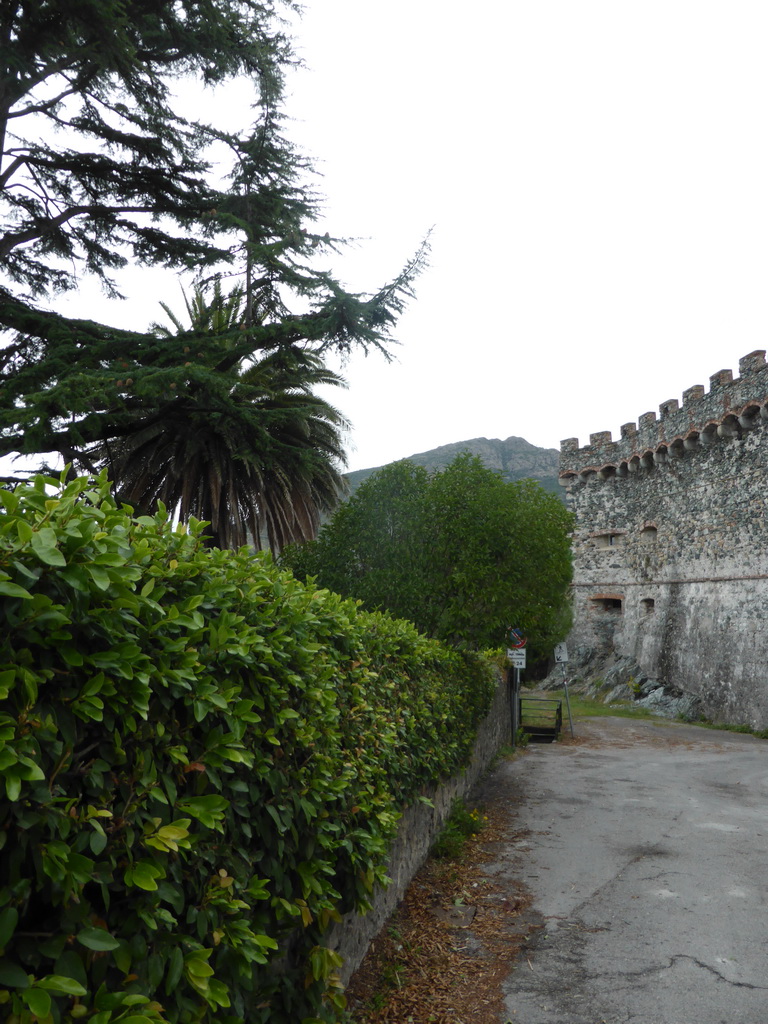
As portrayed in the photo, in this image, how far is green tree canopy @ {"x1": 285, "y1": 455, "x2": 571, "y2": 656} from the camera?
10.2 metres

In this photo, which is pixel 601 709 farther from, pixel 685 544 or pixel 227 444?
pixel 227 444

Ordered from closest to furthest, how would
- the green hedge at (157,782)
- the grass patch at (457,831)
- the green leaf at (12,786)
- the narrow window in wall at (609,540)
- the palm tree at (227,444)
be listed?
the green leaf at (12,786), the green hedge at (157,782), the grass patch at (457,831), the palm tree at (227,444), the narrow window in wall at (609,540)

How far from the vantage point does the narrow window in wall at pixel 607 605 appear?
28344 millimetres

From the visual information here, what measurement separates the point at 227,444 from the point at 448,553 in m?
4.18

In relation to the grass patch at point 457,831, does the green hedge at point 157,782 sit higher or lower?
higher

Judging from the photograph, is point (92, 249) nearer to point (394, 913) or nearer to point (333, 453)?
point (333, 453)

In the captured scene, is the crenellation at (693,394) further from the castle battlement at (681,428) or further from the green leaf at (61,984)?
the green leaf at (61,984)

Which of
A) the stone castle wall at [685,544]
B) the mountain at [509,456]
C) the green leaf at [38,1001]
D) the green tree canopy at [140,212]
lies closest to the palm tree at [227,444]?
the green tree canopy at [140,212]

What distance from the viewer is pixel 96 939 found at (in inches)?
69.7

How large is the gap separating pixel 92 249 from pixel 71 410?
494cm

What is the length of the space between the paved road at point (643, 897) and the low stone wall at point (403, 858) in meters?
0.83

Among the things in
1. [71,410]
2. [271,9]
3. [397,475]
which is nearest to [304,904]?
[71,410]

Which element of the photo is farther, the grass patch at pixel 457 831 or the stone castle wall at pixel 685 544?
the stone castle wall at pixel 685 544

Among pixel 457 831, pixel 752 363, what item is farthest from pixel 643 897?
pixel 752 363
